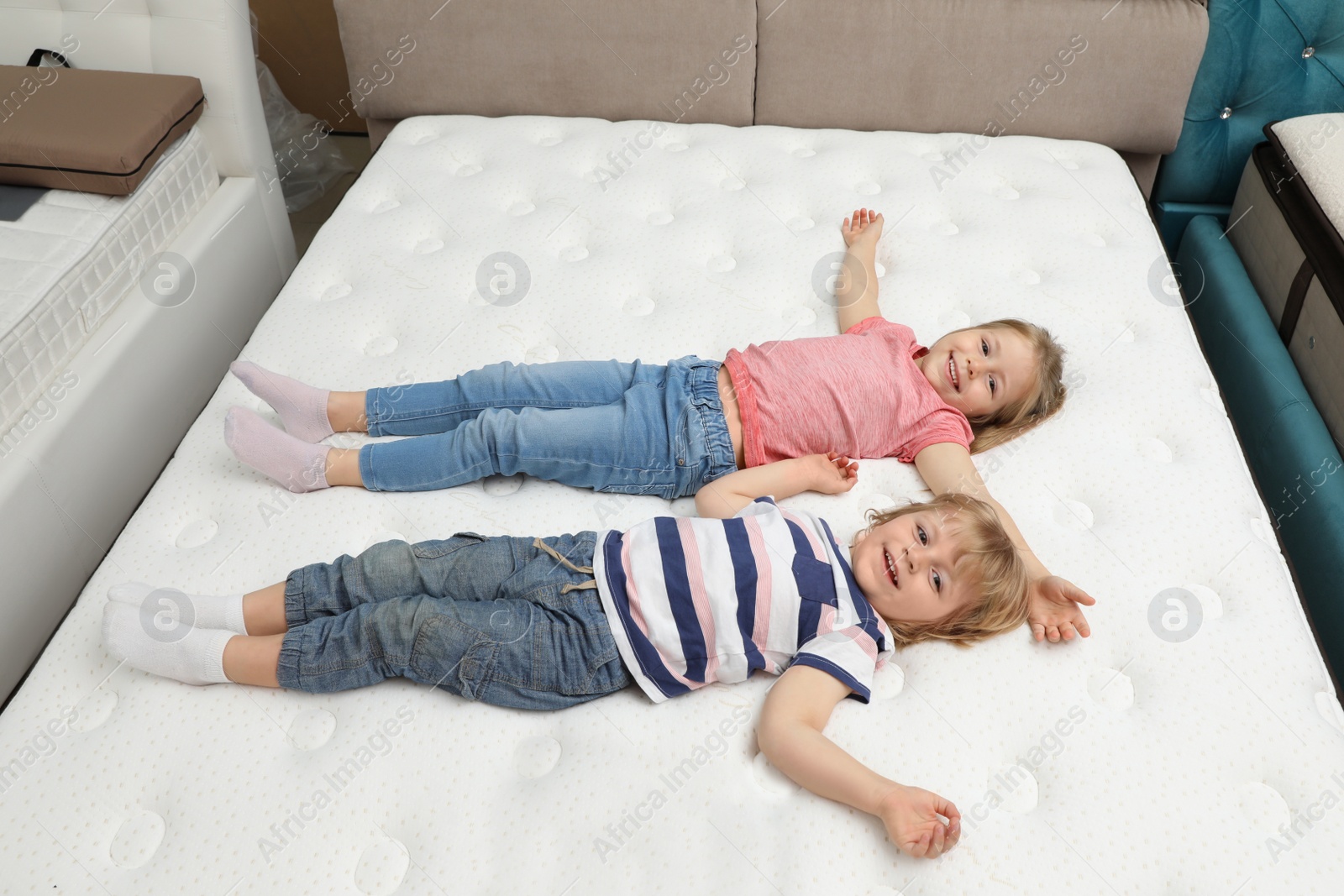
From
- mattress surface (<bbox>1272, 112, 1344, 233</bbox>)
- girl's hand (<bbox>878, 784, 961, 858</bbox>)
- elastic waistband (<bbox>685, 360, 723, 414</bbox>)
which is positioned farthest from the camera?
mattress surface (<bbox>1272, 112, 1344, 233</bbox>)

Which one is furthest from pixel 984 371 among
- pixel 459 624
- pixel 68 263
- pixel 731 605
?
pixel 68 263

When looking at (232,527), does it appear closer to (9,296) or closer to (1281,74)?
(9,296)

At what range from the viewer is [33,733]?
1.04 meters

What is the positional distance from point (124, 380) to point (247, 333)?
39cm

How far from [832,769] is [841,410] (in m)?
0.57

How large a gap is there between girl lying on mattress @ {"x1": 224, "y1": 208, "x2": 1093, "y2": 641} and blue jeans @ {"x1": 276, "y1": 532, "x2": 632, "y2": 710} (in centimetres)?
17

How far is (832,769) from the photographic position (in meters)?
0.97

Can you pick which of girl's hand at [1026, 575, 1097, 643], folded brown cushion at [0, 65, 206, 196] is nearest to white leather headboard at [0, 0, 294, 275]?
folded brown cushion at [0, 65, 206, 196]

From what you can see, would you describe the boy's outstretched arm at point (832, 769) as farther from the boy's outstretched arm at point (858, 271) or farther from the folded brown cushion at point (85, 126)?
the folded brown cushion at point (85, 126)

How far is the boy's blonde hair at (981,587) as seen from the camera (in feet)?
3.68

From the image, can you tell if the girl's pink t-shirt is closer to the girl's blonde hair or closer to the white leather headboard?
the girl's blonde hair

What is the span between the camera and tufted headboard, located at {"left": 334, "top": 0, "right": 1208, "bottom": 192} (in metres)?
1.91

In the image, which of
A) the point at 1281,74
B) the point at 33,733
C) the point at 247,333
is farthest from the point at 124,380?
the point at 1281,74

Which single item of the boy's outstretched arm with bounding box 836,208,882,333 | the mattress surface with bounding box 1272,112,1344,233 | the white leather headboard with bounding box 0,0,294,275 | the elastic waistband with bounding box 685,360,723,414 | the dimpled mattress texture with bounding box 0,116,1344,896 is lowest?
the dimpled mattress texture with bounding box 0,116,1344,896
